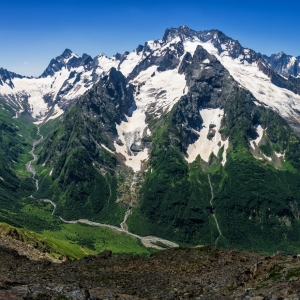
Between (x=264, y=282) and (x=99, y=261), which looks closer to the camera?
(x=264, y=282)

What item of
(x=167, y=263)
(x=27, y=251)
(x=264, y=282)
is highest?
(x=264, y=282)

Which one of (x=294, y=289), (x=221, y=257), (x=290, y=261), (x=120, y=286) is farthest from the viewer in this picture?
(x=221, y=257)

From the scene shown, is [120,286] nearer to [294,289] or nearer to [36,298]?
[36,298]

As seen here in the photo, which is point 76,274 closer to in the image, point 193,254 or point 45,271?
point 45,271

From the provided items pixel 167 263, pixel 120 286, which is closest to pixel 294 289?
pixel 120 286

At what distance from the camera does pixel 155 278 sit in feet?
213

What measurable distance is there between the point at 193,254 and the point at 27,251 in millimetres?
51248

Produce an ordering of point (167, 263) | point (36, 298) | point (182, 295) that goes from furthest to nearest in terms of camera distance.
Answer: point (167, 263), point (182, 295), point (36, 298)

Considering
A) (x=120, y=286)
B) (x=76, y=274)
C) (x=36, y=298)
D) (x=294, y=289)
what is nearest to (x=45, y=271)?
(x=76, y=274)

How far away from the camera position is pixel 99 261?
8044 centimetres

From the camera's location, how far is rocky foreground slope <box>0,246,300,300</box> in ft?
151

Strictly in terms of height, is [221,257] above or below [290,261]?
below

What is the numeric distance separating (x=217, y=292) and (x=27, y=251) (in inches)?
2803

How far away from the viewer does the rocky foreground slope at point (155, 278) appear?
4609cm
